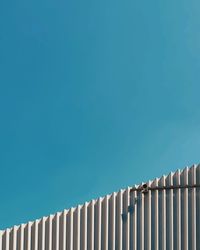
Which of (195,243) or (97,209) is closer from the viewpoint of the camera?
(195,243)

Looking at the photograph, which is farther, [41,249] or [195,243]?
[41,249]

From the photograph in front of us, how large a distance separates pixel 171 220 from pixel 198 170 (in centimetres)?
105

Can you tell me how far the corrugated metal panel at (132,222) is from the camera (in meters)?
10.2

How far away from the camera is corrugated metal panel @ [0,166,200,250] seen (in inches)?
403

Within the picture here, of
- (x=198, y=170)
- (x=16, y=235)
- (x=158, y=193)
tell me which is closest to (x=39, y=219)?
(x=16, y=235)

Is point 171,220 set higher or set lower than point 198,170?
lower

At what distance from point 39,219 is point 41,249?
0.59 metres

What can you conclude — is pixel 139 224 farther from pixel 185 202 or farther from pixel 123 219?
pixel 185 202

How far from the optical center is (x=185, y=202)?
1029 centimetres

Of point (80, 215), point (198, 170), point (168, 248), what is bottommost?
point (168, 248)

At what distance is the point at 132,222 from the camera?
413 inches

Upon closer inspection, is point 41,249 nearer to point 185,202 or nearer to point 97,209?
point 97,209

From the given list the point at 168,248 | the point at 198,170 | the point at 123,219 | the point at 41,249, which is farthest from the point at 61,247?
the point at 198,170

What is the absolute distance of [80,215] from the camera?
1084cm
